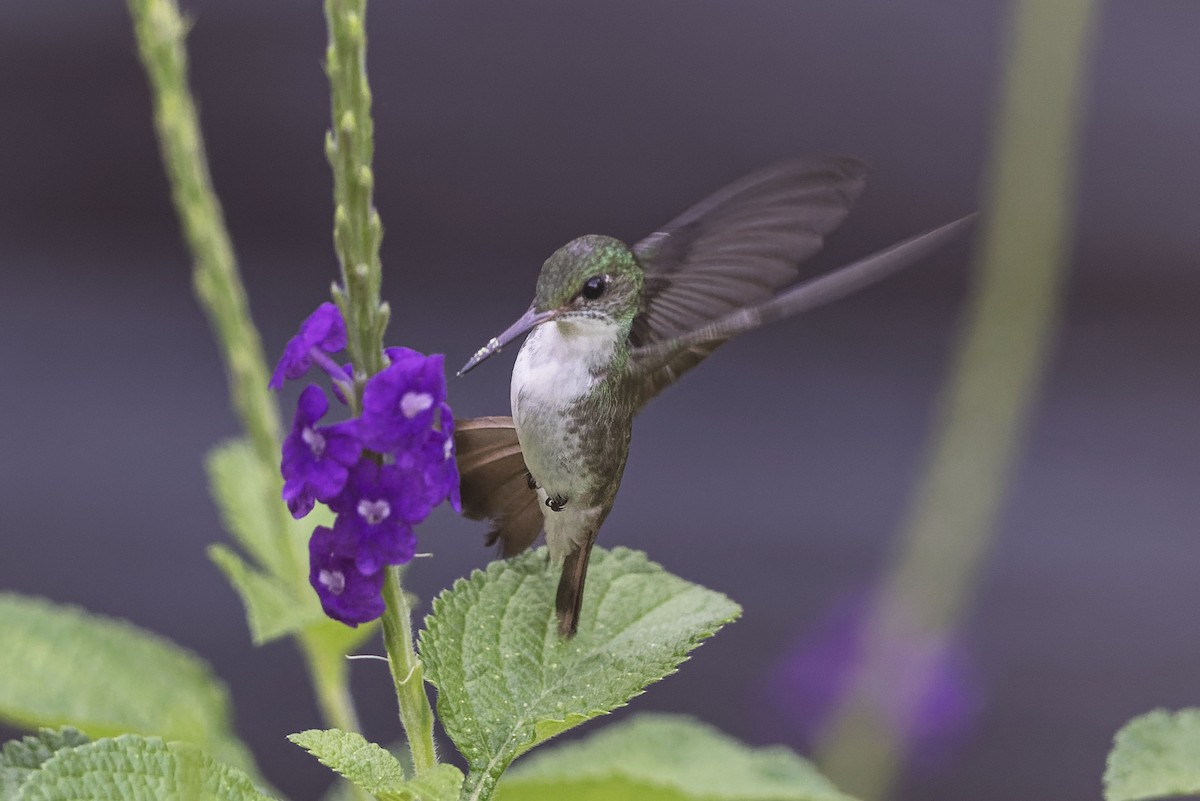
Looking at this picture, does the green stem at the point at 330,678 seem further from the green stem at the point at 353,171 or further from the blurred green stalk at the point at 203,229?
the green stem at the point at 353,171

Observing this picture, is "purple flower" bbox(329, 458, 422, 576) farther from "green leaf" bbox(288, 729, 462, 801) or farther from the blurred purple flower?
the blurred purple flower

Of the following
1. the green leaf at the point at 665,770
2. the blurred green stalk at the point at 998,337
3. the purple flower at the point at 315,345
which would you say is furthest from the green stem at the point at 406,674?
the blurred green stalk at the point at 998,337

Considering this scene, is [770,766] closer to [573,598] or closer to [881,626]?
[573,598]

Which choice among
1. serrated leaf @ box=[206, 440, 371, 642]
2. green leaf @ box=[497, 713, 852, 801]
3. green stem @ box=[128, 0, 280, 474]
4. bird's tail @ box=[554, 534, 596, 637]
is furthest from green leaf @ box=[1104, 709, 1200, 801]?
green stem @ box=[128, 0, 280, 474]

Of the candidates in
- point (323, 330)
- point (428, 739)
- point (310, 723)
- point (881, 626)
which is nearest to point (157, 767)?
point (428, 739)

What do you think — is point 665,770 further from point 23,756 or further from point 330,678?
point 23,756

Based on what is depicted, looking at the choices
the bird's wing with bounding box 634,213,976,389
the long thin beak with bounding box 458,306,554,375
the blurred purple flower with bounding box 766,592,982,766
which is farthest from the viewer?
the blurred purple flower with bounding box 766,592,982,766
